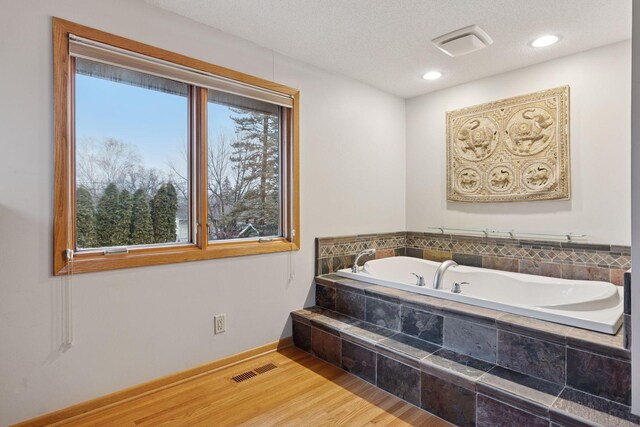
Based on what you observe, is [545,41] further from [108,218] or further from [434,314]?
[108,218]

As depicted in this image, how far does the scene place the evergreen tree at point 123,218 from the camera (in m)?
2.13

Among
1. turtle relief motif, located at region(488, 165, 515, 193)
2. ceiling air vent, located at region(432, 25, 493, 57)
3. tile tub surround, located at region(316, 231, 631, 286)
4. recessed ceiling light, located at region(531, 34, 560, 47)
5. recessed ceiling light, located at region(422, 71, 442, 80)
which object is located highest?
recessed ceiling light, located at region(422, 71, 442, 80)

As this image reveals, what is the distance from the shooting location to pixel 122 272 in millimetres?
2062

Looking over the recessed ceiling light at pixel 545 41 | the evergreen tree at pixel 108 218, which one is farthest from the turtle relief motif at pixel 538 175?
the evergreen tree at pixel 108 218

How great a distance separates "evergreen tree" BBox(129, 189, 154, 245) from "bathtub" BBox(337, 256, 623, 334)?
5.10ft

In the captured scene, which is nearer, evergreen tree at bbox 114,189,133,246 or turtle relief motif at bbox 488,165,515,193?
evergreen tree at bbox 114,189,133,246

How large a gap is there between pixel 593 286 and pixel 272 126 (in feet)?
8.52

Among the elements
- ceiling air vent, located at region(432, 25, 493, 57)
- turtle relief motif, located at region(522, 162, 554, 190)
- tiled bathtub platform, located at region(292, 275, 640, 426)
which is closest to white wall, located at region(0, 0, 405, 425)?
tiled bathtub platform, located at region(292, 275, 640, 426)

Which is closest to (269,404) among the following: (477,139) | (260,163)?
(260,163)

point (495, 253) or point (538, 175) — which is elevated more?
point (538, 175)

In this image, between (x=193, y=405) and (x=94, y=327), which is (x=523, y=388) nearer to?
(x=193, y=405)

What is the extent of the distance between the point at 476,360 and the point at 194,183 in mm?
2050

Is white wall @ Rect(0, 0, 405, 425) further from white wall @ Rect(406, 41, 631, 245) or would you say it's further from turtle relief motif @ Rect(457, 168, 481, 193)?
white wall @ Rect(406, 41, 631, 245)

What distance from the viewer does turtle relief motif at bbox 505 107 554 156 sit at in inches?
114
